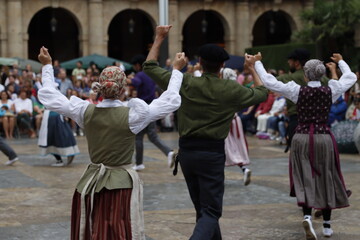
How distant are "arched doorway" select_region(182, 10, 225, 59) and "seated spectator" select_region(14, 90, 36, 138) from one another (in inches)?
665

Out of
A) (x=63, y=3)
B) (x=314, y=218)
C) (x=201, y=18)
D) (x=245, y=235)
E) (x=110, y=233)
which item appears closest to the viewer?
(x=110, y=233)

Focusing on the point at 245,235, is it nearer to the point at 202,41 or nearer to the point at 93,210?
the point at 93,210

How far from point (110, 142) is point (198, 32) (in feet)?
104

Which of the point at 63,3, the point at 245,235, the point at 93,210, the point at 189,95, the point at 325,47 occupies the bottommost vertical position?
the point at 245,235

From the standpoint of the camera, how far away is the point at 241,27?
104ft

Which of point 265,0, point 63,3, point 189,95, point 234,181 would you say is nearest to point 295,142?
point 189,95

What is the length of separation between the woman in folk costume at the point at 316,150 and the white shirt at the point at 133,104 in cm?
218

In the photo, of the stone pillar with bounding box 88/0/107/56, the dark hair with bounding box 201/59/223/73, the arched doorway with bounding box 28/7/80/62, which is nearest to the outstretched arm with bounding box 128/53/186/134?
the dark hair with bounding box 201/59/223/73

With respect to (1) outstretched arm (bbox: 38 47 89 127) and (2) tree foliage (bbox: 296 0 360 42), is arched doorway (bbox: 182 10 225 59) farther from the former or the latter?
(1) outstretched arm (bbox: 38 47 89 127)

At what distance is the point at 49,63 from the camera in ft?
17.6

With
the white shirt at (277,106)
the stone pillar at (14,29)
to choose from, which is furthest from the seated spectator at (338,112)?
the stone pillar at (14,29)

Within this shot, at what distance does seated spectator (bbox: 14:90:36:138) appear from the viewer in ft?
64.4

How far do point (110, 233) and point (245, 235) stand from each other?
240 centimetres

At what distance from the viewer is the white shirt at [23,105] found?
1975 cm
